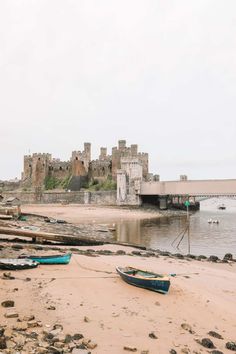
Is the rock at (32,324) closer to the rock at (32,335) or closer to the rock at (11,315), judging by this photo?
the rock at (32,335)

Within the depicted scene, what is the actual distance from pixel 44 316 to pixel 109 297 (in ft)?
8.37

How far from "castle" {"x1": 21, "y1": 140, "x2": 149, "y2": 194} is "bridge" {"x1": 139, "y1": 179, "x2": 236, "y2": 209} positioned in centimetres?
603

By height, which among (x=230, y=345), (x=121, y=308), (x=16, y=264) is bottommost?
(x=230, y=345)

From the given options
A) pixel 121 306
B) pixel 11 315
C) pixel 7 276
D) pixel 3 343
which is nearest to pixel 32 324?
pixel 11 315

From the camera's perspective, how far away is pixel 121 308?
9.05 meters

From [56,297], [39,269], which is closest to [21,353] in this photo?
[56,297]

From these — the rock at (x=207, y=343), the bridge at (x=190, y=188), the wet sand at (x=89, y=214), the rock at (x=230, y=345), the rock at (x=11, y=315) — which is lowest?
the wet sand at (x=89, y=214)

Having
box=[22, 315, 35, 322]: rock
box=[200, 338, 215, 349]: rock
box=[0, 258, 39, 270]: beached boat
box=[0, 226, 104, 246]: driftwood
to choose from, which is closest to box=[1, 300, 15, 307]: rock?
box=[22, 315, 35, 322]: rock

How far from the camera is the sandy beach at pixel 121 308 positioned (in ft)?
23.7

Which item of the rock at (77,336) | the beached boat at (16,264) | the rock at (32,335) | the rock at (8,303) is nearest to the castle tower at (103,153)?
the beached boat at (16,264)

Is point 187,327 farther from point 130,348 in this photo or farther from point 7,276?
point 7,276

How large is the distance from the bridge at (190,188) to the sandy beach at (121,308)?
52696 mm

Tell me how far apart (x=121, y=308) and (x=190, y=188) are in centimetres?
5981

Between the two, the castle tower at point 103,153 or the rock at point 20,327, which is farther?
the castle tower at point 103,153
